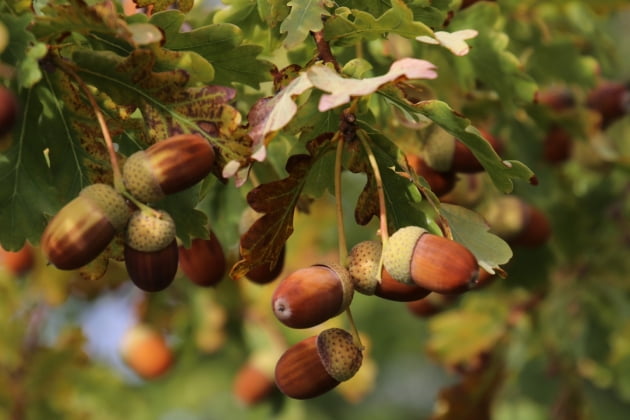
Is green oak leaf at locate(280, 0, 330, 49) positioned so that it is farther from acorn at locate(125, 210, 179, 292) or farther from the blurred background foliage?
the blurred background foliage

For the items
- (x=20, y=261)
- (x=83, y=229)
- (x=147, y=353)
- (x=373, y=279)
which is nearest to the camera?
(x=83, y=229)

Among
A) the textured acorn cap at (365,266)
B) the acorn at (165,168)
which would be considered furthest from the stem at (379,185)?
the acorn at (165,168)

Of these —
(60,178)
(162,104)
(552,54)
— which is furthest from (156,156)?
(552,54)

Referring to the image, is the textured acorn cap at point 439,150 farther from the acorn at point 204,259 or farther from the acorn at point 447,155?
the acorn at point 204,259

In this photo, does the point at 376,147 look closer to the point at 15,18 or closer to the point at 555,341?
the point at 15,18

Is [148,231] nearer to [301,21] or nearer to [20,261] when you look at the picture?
[301,21]

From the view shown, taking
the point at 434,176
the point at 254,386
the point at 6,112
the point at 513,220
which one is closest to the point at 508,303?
the point at 254,386

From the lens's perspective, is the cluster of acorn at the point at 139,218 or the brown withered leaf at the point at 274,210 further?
the brown withered leaf at the point at 274,210
